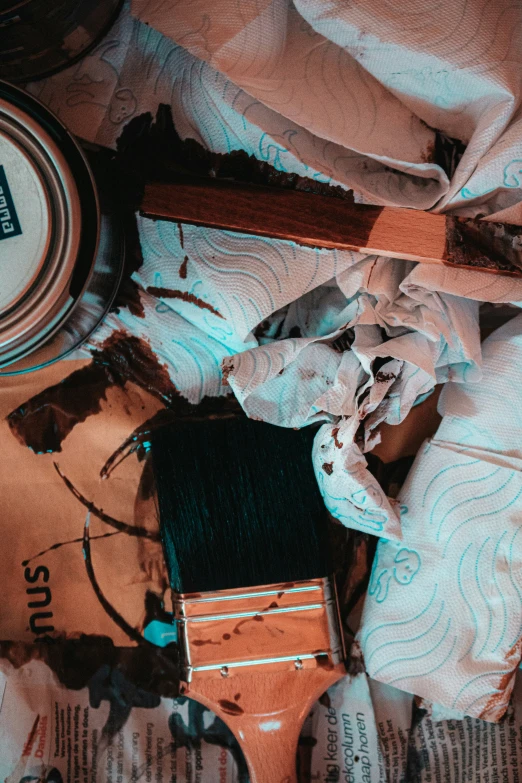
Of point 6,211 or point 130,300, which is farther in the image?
point 130,300

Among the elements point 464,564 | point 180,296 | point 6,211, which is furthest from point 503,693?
point 6,211

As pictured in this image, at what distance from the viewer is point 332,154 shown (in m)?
0.55

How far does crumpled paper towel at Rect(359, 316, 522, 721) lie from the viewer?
21.8 inches

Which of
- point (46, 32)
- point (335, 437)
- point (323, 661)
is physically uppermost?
point (46, 32)

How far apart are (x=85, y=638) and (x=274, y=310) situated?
357mm

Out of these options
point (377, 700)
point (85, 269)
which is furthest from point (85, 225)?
point (377, 700)

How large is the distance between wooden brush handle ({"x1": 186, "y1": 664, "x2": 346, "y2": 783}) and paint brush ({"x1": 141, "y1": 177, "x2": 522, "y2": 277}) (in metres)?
0.36

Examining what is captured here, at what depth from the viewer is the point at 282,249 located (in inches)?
21.5

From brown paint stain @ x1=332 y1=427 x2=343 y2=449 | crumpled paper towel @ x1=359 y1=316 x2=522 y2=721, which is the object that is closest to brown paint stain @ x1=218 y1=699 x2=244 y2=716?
crumpled paper towel @ x1=359 y1=316 x2=522 y2=721

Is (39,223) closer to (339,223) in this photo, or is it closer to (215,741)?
(339,223)

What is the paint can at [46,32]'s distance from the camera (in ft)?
1.66

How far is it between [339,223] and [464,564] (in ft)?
1.02

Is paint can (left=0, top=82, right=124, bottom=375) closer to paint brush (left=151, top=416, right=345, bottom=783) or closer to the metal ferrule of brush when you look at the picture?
paint brush (left=151, top=416, right=345, bottom=783)

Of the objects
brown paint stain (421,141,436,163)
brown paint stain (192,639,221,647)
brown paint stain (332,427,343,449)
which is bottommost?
brown paint stain (192,639,221,647)
